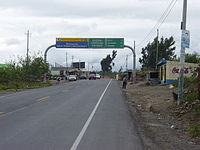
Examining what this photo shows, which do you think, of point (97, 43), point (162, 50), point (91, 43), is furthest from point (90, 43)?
point (162, 50)

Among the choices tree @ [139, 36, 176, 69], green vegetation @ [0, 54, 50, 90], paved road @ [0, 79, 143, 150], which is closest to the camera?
paved road @ [0, 79, 143, 150]

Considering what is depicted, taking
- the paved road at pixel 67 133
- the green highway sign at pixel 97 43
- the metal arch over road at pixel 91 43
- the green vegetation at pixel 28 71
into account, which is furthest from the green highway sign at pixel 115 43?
the paved road at pixel 67 133

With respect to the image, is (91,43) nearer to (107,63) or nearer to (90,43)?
(90,43)

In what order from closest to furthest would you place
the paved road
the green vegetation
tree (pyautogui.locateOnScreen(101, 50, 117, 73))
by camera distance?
the paved road → the green vegetation → tree (pyautogui.locateOnScreen(101, 50, 117, 73))

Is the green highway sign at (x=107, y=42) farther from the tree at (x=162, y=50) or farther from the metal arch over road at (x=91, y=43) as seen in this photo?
the tree at (x=162, y=50)

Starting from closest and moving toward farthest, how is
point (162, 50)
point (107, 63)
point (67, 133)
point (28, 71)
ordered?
1. point (67, 133)
2. point (28, 71)
3. point (162, 50)
4. point (107, 63)

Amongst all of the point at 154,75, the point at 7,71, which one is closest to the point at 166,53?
the point at 154,75

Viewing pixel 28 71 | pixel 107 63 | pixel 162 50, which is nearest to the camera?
pixel 28 71

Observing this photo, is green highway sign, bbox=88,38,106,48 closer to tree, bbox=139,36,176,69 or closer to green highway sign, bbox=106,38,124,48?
green highway sign, bbox=106,38,124,48

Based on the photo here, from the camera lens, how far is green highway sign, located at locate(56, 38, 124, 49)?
45688 millimetres

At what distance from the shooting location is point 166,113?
45.5ft

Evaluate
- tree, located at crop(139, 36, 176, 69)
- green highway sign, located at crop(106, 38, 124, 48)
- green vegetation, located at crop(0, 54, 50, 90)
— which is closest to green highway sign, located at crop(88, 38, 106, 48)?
green highway sign, located at crop(106, 38, 124, 48)

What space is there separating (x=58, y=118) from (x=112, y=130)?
10.1 feet

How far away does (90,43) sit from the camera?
45750 mm
